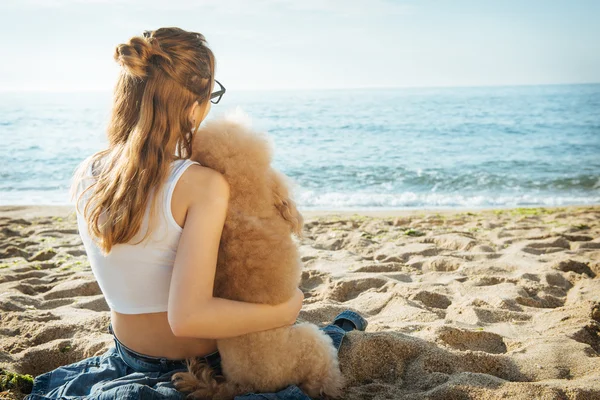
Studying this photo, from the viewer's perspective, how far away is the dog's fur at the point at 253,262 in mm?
1758

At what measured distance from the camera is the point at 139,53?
176cm

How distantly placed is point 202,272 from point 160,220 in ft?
0.86

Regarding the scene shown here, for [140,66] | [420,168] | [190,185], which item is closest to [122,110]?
[140,66]

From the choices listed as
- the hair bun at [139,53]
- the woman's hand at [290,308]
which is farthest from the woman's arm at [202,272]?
the hair bun at [139,53]

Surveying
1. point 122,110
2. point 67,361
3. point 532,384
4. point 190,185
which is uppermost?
point 122,110

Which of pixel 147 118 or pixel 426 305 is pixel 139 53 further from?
pixel 426 305

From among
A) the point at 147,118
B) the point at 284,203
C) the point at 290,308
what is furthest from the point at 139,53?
the point at 290,308

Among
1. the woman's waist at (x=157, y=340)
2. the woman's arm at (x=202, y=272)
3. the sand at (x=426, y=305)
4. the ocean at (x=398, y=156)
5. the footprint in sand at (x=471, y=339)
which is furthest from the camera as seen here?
the ocean at (x=398, y=156)

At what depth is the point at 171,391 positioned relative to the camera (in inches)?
73.6

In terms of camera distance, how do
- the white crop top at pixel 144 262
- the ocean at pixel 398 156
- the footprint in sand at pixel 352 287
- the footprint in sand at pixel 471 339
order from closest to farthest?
the white crop top at pixel 144 262
the footprint in sand at pixel 471 339
the footprint in sand at pixel 352 287
the ocean at pixel 398 156

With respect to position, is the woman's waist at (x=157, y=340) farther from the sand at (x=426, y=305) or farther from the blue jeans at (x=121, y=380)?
the sand at (x=426, y=305)

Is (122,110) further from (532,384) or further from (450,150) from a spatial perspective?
(450,150)

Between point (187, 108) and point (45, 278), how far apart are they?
3021 millimetres

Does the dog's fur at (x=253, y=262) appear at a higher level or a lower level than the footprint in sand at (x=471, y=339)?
higher
